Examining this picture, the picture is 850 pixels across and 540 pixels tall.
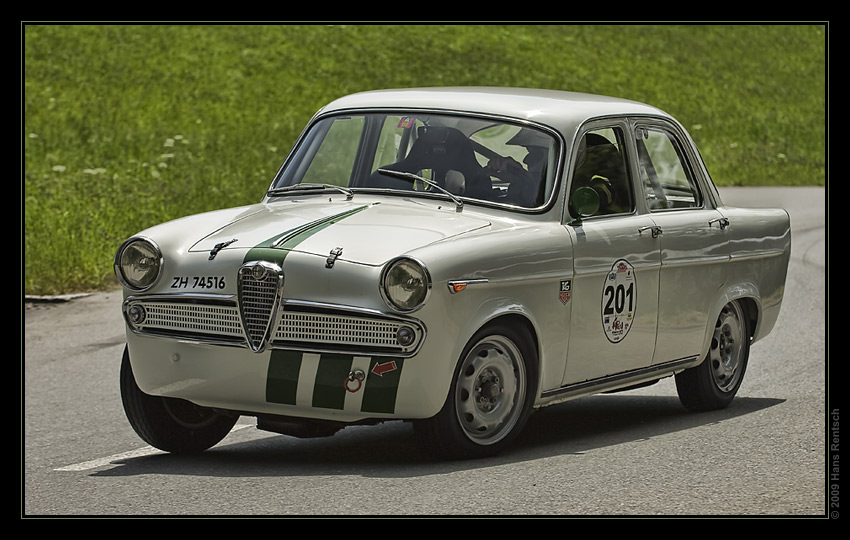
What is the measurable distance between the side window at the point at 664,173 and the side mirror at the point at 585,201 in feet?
3.05

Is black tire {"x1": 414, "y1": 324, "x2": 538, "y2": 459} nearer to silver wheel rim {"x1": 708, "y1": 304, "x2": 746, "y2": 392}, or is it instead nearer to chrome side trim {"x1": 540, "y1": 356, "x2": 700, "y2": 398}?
chrome side trim {"x1": 540, "y1": 356, "x2": 700, "y2": 398}

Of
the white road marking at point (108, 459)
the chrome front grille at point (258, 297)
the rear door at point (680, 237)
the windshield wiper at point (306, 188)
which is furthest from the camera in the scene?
the rear door at point (680, 237)

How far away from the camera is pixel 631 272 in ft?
26.8

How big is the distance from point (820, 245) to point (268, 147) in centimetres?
1437

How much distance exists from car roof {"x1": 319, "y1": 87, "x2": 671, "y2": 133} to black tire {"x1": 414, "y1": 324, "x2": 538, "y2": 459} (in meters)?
1.44

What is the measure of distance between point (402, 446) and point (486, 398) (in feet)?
2.76

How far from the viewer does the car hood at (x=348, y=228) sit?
271 inches

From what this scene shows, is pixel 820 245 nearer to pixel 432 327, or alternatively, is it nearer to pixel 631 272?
pixel 631 272

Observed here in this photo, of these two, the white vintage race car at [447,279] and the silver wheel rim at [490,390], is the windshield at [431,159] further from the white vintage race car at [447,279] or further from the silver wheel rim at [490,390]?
the silver wheel rim at [490,390]

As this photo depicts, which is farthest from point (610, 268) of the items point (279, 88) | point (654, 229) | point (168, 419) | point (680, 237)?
point (279, 88)

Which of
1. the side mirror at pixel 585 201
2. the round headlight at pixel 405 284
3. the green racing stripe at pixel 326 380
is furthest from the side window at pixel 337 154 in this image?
the round headlight at pixel 405 284

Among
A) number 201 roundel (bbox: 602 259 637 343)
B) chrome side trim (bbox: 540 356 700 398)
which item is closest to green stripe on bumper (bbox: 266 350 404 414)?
chrome side trim (bbox: 540 356 700 398)

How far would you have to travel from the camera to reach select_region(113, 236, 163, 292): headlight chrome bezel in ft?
23.7

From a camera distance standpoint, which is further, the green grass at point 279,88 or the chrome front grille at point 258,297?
the green grass at point 279,88
